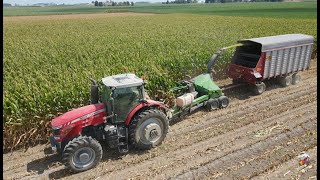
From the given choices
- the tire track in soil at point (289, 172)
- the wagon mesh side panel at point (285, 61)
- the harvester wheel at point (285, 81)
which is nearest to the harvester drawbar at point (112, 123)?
the tire track in soil at point (289, 172)

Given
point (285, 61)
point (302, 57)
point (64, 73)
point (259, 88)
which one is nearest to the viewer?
point (64, 73)

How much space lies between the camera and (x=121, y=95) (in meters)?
6.75

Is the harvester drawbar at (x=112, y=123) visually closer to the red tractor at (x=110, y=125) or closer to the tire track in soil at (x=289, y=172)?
the red tractor at (x=110, y=125)

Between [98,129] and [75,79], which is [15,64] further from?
[98,129]

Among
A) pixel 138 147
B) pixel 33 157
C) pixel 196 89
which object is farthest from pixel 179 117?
pixel 33 157

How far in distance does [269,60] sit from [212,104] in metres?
3.42

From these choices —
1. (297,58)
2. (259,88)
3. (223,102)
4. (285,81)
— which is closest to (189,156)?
(223,102)

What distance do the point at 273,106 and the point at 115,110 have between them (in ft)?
20.7

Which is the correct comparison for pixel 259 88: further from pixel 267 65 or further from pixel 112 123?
pixel 112 123

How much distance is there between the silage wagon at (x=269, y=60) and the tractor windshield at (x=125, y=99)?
6.18m

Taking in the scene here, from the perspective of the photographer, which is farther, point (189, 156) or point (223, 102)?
point (223, 102)

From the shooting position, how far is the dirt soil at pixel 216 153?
6.53 metres

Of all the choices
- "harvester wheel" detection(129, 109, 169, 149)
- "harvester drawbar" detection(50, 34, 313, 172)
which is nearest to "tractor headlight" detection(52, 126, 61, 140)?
"harvester drawbar" detection(50, 34, 313, 172)

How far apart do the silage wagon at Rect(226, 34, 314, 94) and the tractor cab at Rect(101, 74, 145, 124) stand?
6204mm
